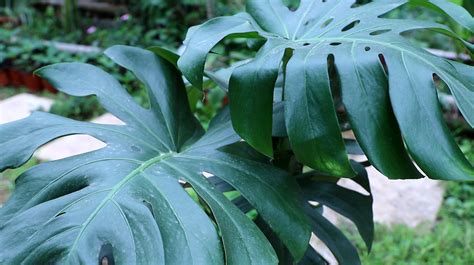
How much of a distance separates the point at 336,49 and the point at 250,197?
0.86 ft

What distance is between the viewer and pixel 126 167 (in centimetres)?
83

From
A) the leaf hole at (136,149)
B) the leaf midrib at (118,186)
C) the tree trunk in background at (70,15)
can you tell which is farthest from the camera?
the tree trunk in background at (70,15)

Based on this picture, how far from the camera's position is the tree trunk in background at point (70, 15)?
4418 millimetres

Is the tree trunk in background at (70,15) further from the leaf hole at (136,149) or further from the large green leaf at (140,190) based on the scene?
the leaf hole at (136,149)

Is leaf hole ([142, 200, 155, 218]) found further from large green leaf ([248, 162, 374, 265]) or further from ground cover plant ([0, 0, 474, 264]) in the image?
large green leaf ([248, 162, 374, 265])

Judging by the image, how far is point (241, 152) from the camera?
92 cm

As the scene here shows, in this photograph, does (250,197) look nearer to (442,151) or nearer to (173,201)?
(173,201)

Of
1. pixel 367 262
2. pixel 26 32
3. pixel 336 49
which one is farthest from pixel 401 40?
pixel 26 32

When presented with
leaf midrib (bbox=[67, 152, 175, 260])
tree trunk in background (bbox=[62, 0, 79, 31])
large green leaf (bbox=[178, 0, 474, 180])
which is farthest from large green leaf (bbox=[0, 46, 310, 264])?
tree trunk in background (bbox=[62, 0, 79, 31])

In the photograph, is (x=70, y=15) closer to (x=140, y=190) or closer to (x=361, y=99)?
(x=140, y=190)

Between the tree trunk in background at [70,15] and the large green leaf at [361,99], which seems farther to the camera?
the tree trunk in background at [70,15]

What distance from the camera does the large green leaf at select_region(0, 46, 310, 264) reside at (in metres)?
0.67

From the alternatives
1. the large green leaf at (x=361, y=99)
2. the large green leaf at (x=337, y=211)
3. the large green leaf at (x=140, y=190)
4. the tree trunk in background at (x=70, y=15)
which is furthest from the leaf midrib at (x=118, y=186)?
the tree trunk in background at (x=70, y=15)

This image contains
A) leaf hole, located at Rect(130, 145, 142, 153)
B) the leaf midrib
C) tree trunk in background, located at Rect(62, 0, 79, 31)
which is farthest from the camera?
tree trunk in background, located at Rect(62, 0, 79, 31)
